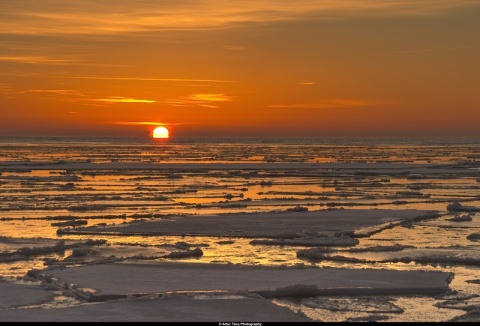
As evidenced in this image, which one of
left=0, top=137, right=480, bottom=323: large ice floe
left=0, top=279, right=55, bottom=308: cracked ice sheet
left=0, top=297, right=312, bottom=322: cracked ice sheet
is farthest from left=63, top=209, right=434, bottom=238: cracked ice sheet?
left=0, top=297, right=312, bottom=322: cracked ice sheet

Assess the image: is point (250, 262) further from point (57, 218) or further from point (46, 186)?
point (46, 186)

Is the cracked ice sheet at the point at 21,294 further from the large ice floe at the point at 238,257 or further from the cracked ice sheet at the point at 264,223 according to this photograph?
the cracked ice sheet at the point at 264,223

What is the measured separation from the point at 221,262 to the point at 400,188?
1858cm

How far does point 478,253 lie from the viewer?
516 inches

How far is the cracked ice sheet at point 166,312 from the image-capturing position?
834cm

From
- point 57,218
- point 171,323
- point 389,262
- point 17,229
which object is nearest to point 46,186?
point 57,218

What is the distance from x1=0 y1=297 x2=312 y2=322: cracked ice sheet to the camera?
8.34m

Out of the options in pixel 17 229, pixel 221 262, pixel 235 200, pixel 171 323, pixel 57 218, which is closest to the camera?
pixel 171 323

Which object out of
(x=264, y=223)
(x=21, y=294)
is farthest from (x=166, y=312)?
(x=264, y=223)

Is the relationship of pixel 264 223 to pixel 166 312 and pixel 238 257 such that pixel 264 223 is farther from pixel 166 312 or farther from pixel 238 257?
pixel 166 312

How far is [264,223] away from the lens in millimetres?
17609

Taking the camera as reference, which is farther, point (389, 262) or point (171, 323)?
point (389, 262)

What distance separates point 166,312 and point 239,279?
6.97 ft

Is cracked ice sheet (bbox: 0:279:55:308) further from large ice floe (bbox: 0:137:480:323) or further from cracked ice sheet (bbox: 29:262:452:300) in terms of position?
cracked ice sheet (bbox: 29:262:452:300)
